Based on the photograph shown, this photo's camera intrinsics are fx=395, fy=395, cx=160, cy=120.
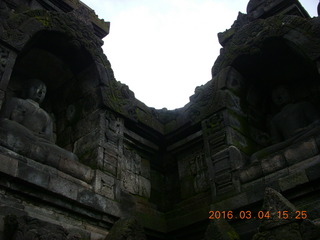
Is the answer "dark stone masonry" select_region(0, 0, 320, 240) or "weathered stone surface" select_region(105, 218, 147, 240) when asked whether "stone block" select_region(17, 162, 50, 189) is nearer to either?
"dark stone masonry" select_region(0, 0, 320, 240)

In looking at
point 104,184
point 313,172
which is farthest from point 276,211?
point 104,184

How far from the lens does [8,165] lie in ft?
20.5

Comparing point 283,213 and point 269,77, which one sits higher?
point 269,77

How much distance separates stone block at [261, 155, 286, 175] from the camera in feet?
24.9

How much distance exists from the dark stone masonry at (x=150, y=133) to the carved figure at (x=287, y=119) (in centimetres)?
3

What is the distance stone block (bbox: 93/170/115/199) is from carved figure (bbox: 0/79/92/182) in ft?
0.55

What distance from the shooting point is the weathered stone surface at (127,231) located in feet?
17.7

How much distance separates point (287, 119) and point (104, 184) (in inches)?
175

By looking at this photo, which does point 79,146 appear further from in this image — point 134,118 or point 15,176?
point 15,176

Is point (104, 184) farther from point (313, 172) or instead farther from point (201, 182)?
point (313, 172)

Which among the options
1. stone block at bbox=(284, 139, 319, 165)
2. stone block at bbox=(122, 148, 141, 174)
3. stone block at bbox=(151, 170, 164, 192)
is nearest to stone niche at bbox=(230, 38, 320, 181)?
stone block at bbox=(284, 139, 319, 165)

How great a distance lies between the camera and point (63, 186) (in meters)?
6.92

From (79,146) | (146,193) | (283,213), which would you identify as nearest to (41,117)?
(79,146)

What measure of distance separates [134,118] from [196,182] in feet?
7.08
